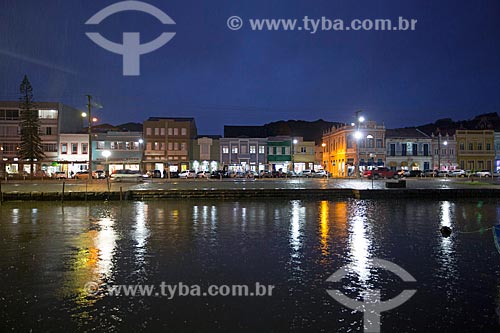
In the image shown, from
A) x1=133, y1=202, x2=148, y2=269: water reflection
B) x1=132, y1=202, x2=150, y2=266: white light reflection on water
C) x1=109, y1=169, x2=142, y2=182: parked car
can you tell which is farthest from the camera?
x1=109, y1=169, x2=142, y2=182: parked car

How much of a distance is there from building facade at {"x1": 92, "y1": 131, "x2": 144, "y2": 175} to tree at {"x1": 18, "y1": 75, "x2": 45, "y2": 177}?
26.9ft

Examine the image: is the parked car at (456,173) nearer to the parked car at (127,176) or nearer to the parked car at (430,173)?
the parked car at (430,173)

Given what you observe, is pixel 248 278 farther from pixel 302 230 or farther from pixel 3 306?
pixel 302 230

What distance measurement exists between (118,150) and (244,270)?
2575 inches

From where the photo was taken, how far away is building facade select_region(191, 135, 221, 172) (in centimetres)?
7700

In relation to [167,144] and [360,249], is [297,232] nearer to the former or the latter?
[360,249]

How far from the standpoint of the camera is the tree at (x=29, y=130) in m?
65.6

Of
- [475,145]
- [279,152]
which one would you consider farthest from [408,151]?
[279,152]

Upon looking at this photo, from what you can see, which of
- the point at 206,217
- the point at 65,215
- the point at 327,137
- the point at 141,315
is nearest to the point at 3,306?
the point at 141,315

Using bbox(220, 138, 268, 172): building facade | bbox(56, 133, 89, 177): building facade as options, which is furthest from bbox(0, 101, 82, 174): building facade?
bbox(220, 138, 268, 172): building facade

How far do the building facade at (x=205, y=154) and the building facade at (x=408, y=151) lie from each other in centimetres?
2990

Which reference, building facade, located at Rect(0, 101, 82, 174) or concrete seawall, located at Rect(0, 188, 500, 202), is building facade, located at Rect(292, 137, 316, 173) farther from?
concrete seawall, located at Rect(0, 188, 500, 202)

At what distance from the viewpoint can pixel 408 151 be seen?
254 ft

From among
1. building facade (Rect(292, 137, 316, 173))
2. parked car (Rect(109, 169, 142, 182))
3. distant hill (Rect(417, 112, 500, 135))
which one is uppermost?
distant hill (Rect(417, 112, 500, 135))
